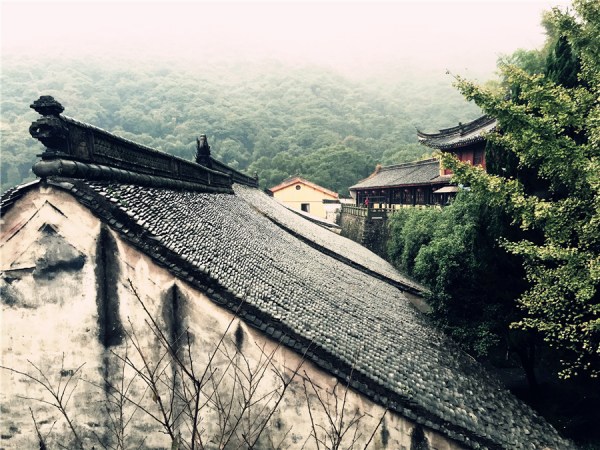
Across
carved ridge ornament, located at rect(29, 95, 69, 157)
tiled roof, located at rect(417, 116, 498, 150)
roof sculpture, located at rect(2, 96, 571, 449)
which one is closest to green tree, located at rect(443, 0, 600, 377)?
roof sculpture, located at rect(2, 96, 571, 449)

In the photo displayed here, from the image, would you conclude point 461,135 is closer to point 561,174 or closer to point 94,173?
point 561,174

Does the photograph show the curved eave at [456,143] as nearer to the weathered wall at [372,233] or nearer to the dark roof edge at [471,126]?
the dark roof edge at [471,126]

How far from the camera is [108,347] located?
16.4 feet

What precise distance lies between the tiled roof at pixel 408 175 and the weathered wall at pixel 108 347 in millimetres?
23103

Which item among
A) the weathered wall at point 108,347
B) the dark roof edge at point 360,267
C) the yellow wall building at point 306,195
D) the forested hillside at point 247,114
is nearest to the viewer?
the weathered wall at point 108,347

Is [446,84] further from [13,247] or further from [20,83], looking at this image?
[13,247]

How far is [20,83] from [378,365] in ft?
389

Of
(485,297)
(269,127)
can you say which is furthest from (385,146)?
(485,297)

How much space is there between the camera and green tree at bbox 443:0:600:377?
6746mm

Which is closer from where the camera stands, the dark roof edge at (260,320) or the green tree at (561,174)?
the dark roof edge at (260,320)

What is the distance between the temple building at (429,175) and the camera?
2273 cm

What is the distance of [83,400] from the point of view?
5.02 meters

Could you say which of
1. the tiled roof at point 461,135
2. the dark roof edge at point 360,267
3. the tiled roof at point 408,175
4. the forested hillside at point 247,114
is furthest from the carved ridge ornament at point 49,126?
the forested hillside at point 247,114

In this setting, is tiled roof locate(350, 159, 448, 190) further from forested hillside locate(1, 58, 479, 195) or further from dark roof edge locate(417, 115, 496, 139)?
forested hillside locate(1, 58, 479, 195)
